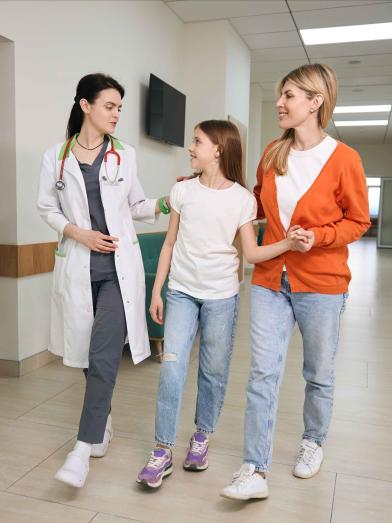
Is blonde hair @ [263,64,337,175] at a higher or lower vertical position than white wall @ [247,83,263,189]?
lower

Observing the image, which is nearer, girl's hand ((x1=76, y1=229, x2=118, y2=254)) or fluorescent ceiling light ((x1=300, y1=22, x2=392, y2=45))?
girl's hand ((x1=76, y1=229, x2=118, y2=254))

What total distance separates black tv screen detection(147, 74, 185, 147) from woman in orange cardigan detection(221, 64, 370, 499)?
10.6ft

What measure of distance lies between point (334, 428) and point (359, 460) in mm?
350

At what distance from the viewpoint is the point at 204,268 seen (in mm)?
2021

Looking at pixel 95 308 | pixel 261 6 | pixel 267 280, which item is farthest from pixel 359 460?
pixel 261 6

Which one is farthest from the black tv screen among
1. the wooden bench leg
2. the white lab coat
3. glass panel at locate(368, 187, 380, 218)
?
glass panel at locate(368, 187, 380, 218)

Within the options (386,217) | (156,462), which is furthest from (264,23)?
(386,217)

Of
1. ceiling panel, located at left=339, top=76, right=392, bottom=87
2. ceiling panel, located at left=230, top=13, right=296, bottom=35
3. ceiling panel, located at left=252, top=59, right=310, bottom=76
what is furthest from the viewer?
ceiling panel, located at left=339, top=76, right=392, bottom=87

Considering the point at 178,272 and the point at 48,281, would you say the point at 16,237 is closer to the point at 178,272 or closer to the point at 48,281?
the point at 48,281

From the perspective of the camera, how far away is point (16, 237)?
10.7 feet

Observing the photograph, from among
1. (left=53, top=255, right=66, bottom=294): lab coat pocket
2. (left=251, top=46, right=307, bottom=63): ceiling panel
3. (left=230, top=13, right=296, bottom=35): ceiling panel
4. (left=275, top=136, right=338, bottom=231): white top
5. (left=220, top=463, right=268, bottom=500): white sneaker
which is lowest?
(left=220, top=463, right=268, bottom=500): white sneaker

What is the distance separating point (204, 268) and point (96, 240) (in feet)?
1.45

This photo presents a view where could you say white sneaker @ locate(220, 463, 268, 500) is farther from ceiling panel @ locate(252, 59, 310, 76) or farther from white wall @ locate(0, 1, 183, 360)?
ceiling panel @ locate(252, 59, 310, 76)

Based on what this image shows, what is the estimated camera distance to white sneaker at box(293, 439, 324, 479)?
2156 millimetres
